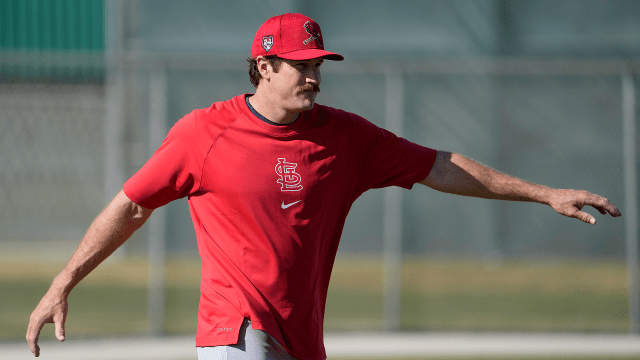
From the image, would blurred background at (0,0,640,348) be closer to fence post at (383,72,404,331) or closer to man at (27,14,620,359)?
fence post at (383,72,404,331)

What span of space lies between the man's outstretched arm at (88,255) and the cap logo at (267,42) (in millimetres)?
911

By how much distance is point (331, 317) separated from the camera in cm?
892

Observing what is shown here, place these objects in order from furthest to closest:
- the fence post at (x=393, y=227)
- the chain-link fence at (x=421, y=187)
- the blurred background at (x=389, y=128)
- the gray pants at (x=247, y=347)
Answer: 1. the chain-link fence at (x=421, y=187)
2. the blurred background at (x=389, y=128)
3. the fence post at (x=393, y=227)
4. the gray pants at (x=247, y=347)

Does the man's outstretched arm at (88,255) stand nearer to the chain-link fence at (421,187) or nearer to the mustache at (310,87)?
the mustache at (310,87)

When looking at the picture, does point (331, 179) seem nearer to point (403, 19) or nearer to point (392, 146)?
point (392, 146)

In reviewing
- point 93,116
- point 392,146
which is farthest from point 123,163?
point 392,146

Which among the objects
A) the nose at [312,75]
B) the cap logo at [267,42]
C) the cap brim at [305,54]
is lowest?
the nose at [312,75]

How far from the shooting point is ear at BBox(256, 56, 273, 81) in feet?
11.8

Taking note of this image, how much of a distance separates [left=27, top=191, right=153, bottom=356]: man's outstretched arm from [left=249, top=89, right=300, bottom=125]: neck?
0.69m

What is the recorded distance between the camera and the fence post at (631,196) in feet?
A: 26.6

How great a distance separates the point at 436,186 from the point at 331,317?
5.21 meters

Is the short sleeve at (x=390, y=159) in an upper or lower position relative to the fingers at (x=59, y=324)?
upper

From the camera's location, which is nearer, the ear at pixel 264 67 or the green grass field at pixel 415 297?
the ear at pixel 264 67

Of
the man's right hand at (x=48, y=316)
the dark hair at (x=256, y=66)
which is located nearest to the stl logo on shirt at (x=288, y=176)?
the dark hair at (x=256, y=66)
